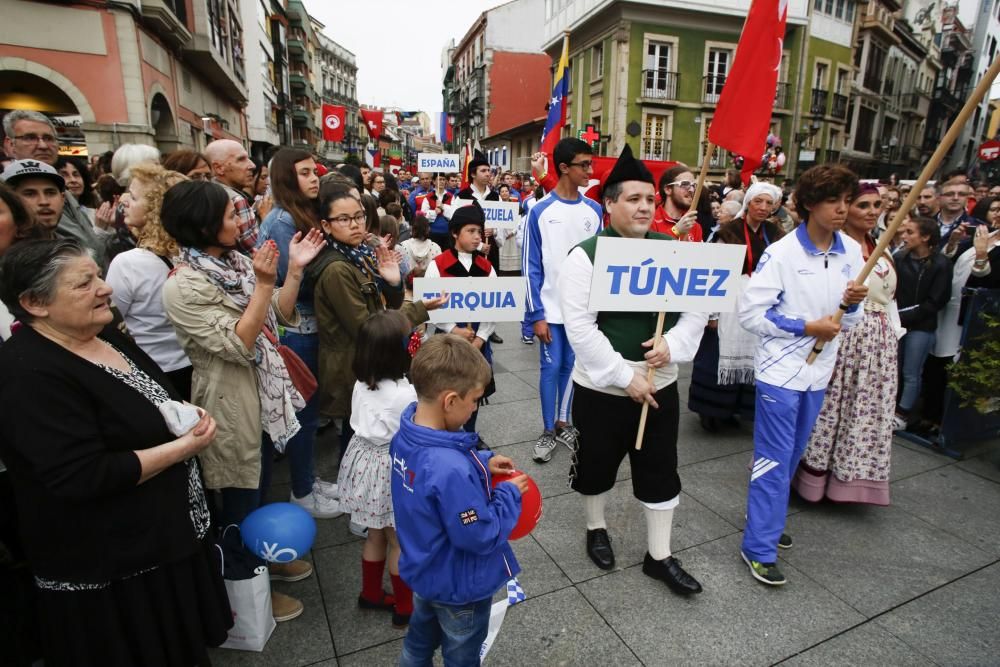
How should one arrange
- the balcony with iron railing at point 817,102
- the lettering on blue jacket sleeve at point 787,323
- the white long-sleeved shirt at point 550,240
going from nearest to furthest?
the lettering on blue jacket sleeve at point 787,323, the white long-sleeved shirt at point 550,240, the balcony with iron railing at point 817,102

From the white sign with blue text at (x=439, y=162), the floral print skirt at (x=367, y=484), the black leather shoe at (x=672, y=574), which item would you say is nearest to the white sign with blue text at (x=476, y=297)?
the floral print skirt at (x=367, y=484)

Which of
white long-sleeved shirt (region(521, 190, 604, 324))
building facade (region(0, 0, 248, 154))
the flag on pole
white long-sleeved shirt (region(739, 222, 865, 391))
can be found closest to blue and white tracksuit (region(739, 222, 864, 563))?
white long-sleeved shirt (region(739, 222, 865, 391))

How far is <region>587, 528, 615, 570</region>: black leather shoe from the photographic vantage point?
2.98 meters

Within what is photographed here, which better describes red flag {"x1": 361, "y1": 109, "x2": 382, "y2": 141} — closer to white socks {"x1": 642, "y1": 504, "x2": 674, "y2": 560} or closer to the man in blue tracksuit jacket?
the man in blue tracksuit jacket

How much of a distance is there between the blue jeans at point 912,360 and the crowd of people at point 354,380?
0.04m

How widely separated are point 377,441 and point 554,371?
204cm

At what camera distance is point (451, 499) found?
166 centimetres

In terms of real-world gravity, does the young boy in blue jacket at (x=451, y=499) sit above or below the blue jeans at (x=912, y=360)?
above

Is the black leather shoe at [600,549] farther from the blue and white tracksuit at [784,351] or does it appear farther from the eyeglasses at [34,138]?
the eyeglasses at [34,138]

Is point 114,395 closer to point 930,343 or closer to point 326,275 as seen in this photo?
point 326,275

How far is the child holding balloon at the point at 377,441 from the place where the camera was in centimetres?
246

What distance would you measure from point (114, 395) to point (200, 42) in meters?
19.6

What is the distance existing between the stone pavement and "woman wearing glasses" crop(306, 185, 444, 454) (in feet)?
3.23

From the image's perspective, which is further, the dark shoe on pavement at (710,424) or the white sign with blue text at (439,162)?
the white sign with blue text at (439,162)
